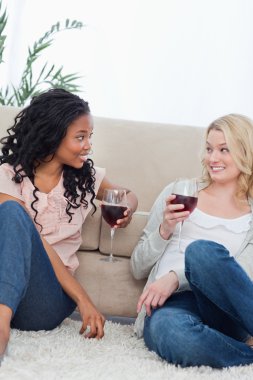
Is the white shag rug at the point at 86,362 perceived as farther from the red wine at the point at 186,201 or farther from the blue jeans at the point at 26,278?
the red wine at the point at 186,201

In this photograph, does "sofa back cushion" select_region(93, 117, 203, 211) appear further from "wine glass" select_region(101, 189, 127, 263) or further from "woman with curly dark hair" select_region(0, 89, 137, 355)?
"wine glass" select_region(101, 189, 127, 263)

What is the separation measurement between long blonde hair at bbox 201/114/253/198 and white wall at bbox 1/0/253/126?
2.43m

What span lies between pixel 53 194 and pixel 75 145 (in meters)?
0.18

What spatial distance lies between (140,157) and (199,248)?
4.33 feet

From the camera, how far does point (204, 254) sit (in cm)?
174

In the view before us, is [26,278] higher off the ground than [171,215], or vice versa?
[171,215]

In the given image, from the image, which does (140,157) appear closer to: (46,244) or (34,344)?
(46,244)

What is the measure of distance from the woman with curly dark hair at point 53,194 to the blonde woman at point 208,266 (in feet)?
0.54

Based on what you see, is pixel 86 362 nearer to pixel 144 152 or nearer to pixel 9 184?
pixel 9 184

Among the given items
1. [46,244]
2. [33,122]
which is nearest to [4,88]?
[33,122]

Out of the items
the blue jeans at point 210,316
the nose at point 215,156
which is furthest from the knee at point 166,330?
the nose at point 215,156

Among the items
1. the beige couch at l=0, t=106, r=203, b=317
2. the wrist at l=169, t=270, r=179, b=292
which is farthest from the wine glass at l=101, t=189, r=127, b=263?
the beige couch at l=0, t=106, r=203, b=317

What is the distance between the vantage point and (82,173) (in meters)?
2.17

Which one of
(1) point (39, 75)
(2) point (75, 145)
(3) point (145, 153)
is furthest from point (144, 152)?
(1) point (39, 75)
